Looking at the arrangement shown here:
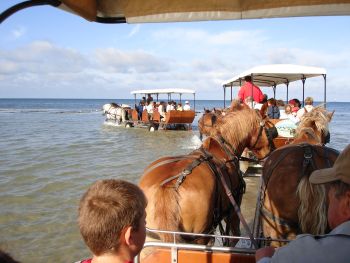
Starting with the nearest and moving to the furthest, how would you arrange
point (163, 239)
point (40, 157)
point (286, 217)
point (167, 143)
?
point (163, 239) → point (286, 217) → point (40, 157) → point (167, 143)

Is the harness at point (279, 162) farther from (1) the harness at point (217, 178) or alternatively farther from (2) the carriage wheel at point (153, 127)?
(2) the carriage wheel at point (153, 127)

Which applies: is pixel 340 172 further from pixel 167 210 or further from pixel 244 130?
pixel 244 130

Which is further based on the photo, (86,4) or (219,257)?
(219,257)

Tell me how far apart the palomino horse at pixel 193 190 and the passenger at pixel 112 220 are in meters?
1.74

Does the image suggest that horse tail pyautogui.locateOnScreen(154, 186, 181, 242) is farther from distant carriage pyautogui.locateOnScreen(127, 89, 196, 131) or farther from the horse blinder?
distant carriage pyautogui.locateOnScreen(127, 89, 196, 131)

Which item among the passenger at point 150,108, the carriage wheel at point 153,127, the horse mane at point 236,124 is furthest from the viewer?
the passenger at point 150,108

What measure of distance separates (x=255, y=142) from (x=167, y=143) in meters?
14.1

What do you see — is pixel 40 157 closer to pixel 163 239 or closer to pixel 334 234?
pixel 163 239

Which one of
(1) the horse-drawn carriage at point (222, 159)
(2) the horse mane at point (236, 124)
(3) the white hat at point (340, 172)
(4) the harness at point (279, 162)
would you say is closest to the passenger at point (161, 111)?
(1) the horse-drawn carriage at point (222, 159)

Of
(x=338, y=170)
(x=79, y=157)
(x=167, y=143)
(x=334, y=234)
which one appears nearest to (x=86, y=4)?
(x=338, y=170)

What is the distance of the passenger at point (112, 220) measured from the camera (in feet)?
5.34

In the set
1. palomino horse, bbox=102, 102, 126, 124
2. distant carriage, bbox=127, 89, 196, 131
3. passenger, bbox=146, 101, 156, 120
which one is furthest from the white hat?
palomino horse, bbox=102, 102, 126, 124

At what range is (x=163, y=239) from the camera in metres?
3.44

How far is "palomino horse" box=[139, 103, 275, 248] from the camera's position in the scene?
137 inches
